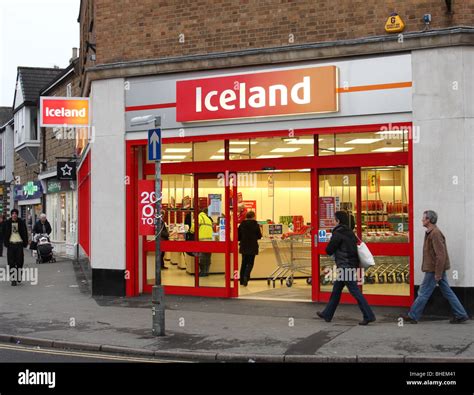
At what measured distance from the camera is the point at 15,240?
17.9 meters

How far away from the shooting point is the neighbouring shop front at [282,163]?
40.4 feet

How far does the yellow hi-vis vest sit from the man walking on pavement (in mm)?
4810

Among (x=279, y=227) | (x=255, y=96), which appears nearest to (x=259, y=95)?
(x=255, y=96)

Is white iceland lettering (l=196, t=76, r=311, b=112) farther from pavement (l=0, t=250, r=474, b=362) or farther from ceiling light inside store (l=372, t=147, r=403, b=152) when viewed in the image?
pavement (l=0, t=250, r=474, b=362)

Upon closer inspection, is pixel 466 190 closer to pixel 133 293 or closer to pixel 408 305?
pixel 408 305

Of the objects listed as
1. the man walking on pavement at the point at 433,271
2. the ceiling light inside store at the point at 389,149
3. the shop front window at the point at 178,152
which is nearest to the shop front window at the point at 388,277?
the man walking on pavement at the point at 433,271

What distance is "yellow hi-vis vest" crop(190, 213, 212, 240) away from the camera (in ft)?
46.5

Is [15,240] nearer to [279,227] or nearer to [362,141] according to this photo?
[279,227]

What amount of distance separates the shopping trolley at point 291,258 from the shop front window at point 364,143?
2.80 m

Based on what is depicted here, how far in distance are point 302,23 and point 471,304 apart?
5.97 metres

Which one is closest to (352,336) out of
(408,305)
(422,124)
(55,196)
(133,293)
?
(408,305)

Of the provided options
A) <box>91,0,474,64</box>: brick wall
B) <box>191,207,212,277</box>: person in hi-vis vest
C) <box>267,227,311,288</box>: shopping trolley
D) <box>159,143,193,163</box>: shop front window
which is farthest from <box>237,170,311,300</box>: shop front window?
<box>91,0,474,64</box>: brick wall

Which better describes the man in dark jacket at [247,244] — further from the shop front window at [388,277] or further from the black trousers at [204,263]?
the shop front window at [388,277]

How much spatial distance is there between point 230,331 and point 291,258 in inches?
218
